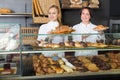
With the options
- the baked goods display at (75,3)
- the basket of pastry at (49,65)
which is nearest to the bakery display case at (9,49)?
the basket of pastry at (49,65)

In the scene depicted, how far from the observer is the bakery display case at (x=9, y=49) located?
177 cm

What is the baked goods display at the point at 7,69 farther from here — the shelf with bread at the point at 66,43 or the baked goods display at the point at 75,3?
the baked goods display at the point at 75,3

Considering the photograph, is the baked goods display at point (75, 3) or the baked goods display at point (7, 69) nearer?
the baked goods display at point (7, 69)

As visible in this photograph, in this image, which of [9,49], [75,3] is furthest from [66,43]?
[75,3]

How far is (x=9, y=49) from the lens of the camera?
5.85 feet

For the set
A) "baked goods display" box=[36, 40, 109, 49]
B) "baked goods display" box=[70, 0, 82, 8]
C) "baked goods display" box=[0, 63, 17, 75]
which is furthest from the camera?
"baked goods display" box=[70, 0, 82, 8]

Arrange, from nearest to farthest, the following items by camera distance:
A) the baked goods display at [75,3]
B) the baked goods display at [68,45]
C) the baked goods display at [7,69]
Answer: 1. the baked goods display at [7,69]
2. the baked goods display at [68,45]
3. the baked goods display at [75,3]

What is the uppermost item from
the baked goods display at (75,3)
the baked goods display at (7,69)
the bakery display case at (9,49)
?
the baked goods display at (75,3)

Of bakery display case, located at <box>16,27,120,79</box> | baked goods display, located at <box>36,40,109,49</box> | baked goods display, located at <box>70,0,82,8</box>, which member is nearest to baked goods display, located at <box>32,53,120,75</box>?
bakery display case, located at <box>16,27,120,79</box>

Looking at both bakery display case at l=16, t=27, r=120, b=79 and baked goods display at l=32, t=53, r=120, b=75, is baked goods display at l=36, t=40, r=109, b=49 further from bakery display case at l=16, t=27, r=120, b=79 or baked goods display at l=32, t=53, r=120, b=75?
baked goods display at l=32, t=53, r=120, b=75

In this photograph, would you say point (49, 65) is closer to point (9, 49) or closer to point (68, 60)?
point (68, 60)

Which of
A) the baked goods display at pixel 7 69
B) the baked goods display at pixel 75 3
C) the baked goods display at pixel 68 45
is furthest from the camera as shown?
the baked goods display at pixel 75 3

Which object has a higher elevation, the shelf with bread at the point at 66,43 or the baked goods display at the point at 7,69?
the shelf with bread at the point at 66,43

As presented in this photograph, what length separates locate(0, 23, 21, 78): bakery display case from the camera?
5.82 ft
